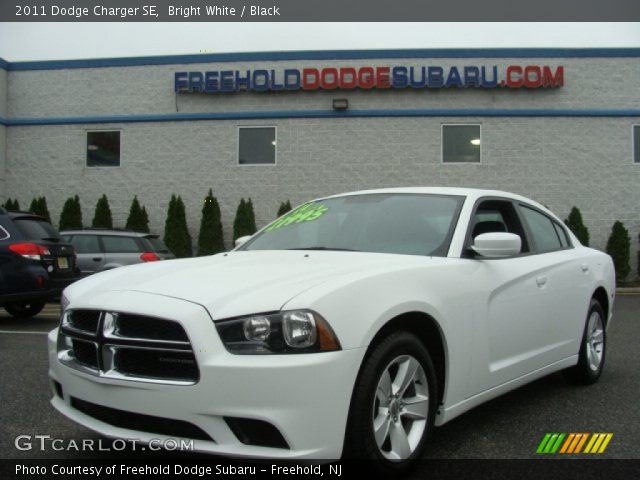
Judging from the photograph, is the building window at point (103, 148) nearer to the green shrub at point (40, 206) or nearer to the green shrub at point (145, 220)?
the green shrub at point (40, 206)

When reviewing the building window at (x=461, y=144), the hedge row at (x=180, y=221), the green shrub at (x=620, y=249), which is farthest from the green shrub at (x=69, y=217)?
the green shrub at (x=620, y=249)

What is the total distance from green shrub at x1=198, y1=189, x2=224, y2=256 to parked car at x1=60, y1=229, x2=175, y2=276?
4609 millimetres

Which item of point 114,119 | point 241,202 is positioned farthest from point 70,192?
point 241,202

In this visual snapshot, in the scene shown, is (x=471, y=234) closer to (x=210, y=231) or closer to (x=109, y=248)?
(x=109, y=248)

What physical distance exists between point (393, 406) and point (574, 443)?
1.34 meters

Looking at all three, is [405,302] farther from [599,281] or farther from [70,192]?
[70,192]

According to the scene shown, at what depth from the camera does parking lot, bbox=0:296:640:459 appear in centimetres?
341

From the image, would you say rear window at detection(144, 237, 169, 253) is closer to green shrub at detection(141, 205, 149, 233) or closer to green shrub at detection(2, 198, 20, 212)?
green shrub at detection(141, 205, 149, 233)

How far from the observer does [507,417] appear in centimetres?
404

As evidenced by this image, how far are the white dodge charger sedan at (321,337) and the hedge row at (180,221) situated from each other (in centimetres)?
1221

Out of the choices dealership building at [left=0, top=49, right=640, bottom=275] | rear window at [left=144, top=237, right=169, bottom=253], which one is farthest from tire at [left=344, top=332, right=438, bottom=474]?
dealership building at [left=0, top=49, right=640, bottom=275]

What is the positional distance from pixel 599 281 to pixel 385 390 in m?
3.01

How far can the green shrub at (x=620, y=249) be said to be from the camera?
15.6m

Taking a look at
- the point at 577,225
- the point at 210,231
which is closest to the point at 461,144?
→ the point at 577,225
